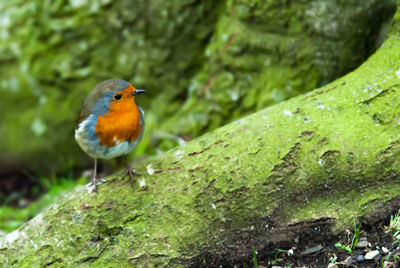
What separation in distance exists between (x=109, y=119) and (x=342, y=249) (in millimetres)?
1438

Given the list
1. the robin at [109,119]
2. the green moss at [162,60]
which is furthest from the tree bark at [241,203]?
the green moss at [162,60]

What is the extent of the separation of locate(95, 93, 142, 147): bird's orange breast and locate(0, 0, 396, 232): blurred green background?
130 cm

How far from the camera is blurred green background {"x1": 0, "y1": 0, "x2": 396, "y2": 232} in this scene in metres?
3.27

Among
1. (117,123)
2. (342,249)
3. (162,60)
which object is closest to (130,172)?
(117,123)

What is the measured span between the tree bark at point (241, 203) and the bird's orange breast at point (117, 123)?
319 mm

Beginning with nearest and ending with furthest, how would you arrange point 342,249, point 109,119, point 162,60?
point 342,249
point 109,119
point 162,60

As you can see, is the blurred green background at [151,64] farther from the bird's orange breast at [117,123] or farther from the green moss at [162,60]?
the bird's orange breast at [117,123]

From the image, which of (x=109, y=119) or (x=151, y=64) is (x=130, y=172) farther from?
(x=151, y=64)

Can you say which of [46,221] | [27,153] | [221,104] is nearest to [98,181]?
[46,221]

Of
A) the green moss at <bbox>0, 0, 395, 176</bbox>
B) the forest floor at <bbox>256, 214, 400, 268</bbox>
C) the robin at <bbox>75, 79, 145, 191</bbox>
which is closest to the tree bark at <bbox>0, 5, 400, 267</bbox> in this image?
the forest floor at <bbox>256, 214, 400, 268</bbox>

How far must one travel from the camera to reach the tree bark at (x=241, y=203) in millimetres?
2352

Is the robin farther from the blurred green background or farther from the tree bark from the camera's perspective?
the blurred green background

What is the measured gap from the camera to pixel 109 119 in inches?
98.3

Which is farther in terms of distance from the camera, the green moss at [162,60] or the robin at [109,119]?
the green moss at [162,60]
